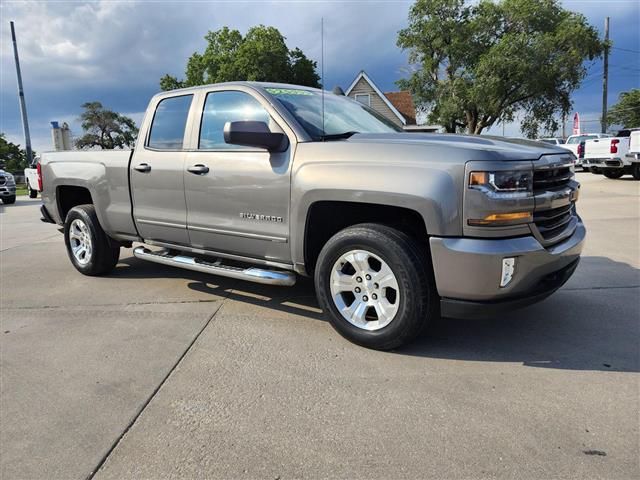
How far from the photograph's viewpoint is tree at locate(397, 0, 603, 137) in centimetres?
2800

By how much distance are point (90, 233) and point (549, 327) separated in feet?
15.3

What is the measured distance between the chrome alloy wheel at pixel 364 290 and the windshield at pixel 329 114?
1.01m

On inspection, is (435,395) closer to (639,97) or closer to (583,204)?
(583,204)

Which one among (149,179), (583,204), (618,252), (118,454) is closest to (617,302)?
(618,252)

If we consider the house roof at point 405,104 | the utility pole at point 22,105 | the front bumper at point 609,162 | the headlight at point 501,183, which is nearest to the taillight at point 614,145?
the front bumper at point 609,162

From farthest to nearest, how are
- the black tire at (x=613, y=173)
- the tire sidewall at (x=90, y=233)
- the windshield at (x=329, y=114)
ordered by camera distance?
1. the black tire at (x=613, y=173)
2. the tire sidewall at (x=90, y=233)
3. the windshield at (x=329, y=114)

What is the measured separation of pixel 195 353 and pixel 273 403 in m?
0.94

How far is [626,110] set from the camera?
6931cm

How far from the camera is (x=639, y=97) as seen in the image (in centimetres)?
6650

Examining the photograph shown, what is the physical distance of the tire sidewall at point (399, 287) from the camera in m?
3.02

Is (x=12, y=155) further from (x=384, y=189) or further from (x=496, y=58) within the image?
(x=384, y=189)

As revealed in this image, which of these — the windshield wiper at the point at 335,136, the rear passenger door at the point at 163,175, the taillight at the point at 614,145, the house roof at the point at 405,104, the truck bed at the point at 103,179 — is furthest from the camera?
the house roof at the point at 405,104

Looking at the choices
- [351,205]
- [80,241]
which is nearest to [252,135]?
[351,205]

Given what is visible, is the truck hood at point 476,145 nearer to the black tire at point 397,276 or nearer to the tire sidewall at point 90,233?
the black tire at point 397,276
